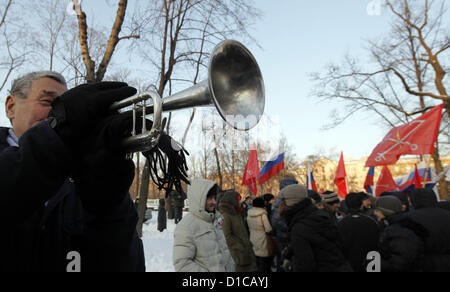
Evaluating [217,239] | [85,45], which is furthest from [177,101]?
[85,45]

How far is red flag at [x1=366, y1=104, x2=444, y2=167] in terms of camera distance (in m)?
7.20

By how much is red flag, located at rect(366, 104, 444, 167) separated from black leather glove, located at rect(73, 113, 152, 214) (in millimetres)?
7537

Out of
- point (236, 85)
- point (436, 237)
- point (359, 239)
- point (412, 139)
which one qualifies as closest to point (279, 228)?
point (359, 239)

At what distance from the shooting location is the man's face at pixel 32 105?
5.02ft

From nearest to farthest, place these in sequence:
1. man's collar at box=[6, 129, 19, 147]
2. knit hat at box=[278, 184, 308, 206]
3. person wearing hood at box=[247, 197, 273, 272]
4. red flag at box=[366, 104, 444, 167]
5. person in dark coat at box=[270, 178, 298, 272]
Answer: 1. man's collar at box=[6, 129, 19, 147]
2. knit hat at box=[278, 184, 308, 206]
3. person in dark coat at box=[270, 178, 298, 272]
4. person wearing hood at box=[247, 197, 273, 272]
5. red flag at box=[366, 104, 444, 167]

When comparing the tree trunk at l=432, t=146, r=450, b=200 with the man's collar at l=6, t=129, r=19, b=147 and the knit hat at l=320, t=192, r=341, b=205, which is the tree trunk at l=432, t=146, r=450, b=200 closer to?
the knit hat at l=320, t=192, r=341, b=205

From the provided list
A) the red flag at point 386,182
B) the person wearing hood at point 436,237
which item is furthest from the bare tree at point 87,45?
the red flag at point 386,182

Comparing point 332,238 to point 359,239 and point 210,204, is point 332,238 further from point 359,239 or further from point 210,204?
point 210,204

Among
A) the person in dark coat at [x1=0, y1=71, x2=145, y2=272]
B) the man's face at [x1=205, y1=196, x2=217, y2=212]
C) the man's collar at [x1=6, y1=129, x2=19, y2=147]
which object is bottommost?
the man's face at [x1=205, y1=196, x2=217, y2=212]

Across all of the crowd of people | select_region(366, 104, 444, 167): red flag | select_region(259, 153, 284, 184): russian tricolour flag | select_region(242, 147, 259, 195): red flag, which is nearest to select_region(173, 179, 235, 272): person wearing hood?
the crowd of people

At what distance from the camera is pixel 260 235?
5781 millimetres

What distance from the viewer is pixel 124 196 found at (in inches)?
52.7
